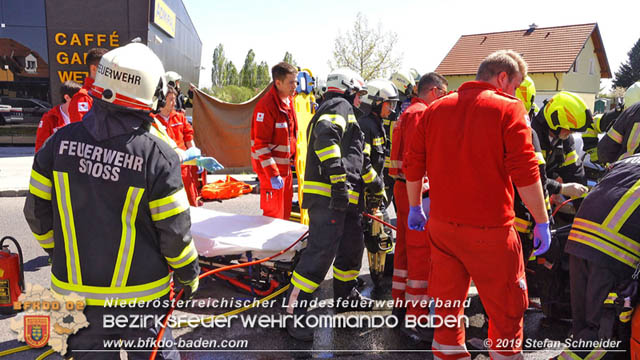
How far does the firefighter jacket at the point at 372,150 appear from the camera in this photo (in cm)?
418

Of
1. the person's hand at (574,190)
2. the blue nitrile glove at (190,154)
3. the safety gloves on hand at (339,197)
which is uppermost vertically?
the blue nitrile glove at (190,154)

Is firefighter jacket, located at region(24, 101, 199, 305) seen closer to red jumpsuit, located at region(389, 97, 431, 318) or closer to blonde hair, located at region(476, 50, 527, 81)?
blonde hair, located at region(476, 50, 527, 81)

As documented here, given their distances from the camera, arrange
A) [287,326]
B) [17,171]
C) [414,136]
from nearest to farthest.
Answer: [414,136] < [287,326] < [17,171]

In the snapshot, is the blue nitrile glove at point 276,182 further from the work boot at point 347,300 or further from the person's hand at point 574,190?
the person's hand at point 574,190

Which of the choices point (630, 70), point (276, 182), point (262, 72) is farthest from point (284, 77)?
point (630, 70)

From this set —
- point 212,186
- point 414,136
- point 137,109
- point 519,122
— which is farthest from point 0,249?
point 212,186

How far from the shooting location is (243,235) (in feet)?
14.1

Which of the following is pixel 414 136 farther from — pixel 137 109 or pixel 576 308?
pixel 137 109

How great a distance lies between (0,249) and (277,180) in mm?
2637

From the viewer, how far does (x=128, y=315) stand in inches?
88.9

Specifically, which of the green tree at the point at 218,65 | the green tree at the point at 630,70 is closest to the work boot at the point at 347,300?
the green tree at the point at 218,65

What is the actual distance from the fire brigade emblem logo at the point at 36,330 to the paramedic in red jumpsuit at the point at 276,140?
266cm

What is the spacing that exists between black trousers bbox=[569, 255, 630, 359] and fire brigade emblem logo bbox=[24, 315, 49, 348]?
10.5ft

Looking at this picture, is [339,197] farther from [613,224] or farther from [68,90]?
[68,90]
